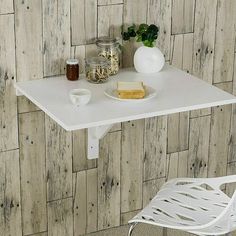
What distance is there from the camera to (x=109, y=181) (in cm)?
329

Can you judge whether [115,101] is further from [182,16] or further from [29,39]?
[182,16]

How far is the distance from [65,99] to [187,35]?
29.6 inches

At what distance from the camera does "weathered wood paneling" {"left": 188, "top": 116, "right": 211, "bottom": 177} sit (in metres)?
3.44

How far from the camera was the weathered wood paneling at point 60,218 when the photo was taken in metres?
3.18

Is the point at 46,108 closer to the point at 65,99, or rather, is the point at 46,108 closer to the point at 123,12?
the point at 65,99

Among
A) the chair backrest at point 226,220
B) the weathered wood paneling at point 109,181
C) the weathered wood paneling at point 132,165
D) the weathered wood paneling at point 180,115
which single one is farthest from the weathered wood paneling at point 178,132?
the chair backrest at point 226,220

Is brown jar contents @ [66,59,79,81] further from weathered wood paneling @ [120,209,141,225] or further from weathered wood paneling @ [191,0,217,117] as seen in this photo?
weathered wood paneling @ [120,209,141,225]

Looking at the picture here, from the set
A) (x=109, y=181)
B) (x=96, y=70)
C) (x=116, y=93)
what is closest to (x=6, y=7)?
(x=96, y=70)

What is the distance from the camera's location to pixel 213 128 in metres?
3.49

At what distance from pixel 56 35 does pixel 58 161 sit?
54cm

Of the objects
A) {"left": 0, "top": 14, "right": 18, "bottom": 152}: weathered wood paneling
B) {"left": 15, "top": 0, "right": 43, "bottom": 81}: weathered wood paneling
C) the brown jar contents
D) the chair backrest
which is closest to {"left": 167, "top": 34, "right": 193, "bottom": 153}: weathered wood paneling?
the brown jar contents

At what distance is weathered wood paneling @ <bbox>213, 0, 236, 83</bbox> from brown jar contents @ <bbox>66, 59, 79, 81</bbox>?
2.46 ft

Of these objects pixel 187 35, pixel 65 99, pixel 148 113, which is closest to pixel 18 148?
pixel 65 99

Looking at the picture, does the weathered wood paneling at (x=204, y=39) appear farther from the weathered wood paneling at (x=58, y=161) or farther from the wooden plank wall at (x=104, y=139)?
the weathered wood paneling at (x=58, y=161)
